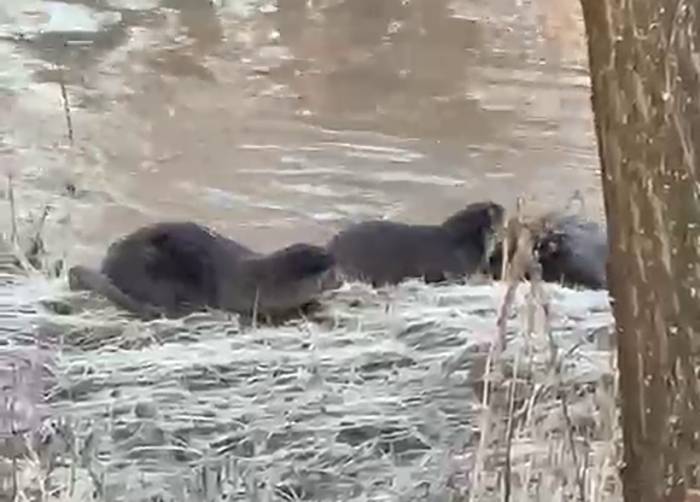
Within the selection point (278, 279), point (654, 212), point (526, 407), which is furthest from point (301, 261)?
point (654, 212)

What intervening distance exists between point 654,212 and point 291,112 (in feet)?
1.33

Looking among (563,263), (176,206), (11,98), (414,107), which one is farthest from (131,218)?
(563,263)

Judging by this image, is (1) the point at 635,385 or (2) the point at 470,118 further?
(2) the point at 470,118

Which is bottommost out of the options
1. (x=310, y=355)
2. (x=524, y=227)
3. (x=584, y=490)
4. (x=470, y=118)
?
(x=584, y=490)

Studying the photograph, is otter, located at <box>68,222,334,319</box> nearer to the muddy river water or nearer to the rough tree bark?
the muddy river water

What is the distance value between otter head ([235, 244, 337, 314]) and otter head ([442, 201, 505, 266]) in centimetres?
15

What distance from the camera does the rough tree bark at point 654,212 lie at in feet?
3.13

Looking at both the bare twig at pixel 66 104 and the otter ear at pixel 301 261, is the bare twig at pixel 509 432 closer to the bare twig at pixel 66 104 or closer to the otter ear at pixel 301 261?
the otter ear at pixel 301 261

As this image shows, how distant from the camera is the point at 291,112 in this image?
47.9 inches

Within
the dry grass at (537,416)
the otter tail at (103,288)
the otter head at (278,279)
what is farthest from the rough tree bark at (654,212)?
the otter tail at (103,288)

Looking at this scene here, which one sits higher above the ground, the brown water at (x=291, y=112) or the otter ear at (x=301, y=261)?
the brown water at (x=291, y=112)

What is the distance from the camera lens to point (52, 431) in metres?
1.15

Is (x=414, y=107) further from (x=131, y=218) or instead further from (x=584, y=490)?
(x=584, y=490)

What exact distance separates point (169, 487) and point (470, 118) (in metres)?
0.47
